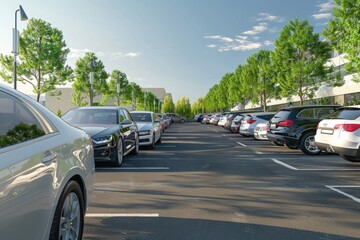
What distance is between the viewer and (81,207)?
3.51 m

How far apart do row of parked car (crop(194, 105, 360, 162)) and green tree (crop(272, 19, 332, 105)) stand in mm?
18258

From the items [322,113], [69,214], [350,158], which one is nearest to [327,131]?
[350,158]

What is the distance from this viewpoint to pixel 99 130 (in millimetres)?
8836

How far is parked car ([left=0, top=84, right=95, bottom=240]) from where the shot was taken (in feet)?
7.53

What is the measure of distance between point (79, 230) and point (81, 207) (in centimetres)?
21

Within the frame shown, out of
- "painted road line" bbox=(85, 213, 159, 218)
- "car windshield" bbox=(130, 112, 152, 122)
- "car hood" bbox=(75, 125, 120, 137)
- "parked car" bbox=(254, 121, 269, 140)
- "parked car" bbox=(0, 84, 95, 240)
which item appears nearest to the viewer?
"parked car" bbox=(0, 84, 95, 240)

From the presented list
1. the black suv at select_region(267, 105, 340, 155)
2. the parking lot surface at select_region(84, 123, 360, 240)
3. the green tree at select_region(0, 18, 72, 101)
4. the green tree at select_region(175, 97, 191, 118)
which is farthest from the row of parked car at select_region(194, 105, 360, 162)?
the green tree at select_region(175, 97, 191, 118)

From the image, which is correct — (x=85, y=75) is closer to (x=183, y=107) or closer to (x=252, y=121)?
(x=252, y=121)

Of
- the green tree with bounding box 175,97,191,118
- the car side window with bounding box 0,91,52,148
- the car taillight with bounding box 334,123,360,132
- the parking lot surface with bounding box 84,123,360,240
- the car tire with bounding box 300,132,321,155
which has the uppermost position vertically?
the green tree with bounding box 175,97,191,118

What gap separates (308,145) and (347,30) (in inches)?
415

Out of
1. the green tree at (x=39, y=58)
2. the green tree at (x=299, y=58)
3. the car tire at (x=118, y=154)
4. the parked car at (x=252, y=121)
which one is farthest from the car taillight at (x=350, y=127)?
the green tree at (x=39, y=58)

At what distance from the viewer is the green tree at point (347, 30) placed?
18516mm

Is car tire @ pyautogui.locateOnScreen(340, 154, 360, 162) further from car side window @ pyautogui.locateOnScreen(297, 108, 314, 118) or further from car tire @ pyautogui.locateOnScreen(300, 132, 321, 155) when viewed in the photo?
car side window @ pyautogui.locateOnScreen(297, 108, 314, 118)

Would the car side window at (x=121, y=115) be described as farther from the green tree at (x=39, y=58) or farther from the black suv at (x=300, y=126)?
the green tree at (x=39, y=58)
